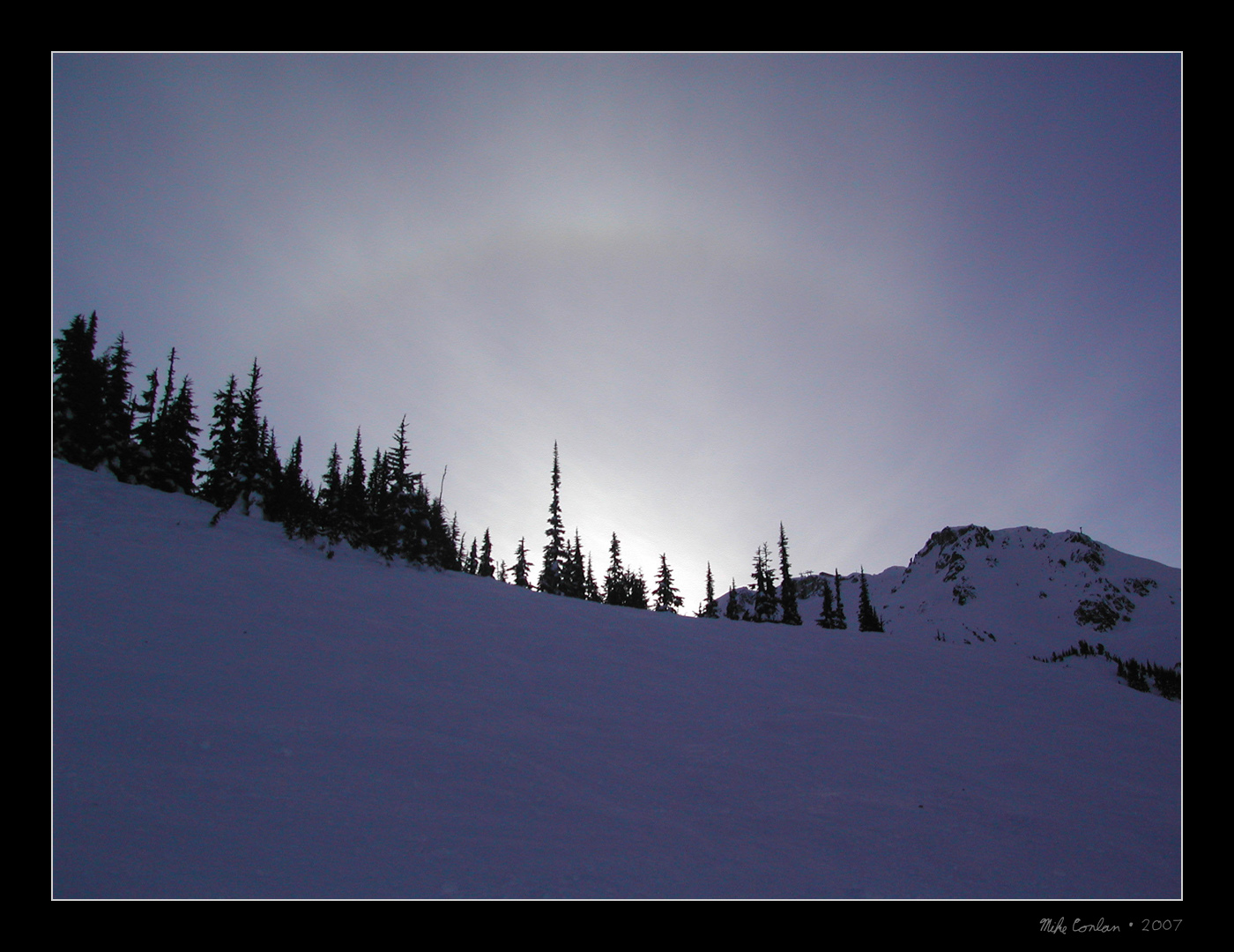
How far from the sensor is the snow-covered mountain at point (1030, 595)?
91125mm

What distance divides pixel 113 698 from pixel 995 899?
47.9 feet


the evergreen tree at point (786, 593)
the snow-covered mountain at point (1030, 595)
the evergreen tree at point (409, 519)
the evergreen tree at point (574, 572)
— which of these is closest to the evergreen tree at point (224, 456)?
the evergreen tree at point (409, 519)

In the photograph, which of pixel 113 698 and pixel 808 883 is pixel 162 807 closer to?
pixel 113 698

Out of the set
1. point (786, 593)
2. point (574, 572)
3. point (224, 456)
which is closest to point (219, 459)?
point (224, 456)

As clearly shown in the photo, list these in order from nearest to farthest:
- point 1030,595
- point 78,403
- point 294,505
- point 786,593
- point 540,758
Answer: point 540,758 < point 78,403 < point 294,505 < point 786,593 < point 1030,595

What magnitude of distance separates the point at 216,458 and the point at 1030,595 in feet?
507

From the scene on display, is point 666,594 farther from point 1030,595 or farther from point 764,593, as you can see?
point 1030,595

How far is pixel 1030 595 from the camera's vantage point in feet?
389

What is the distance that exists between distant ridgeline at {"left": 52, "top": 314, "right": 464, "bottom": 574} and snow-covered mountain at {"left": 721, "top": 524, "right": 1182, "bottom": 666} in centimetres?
8654

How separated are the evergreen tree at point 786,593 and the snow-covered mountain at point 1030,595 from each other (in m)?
42.4
